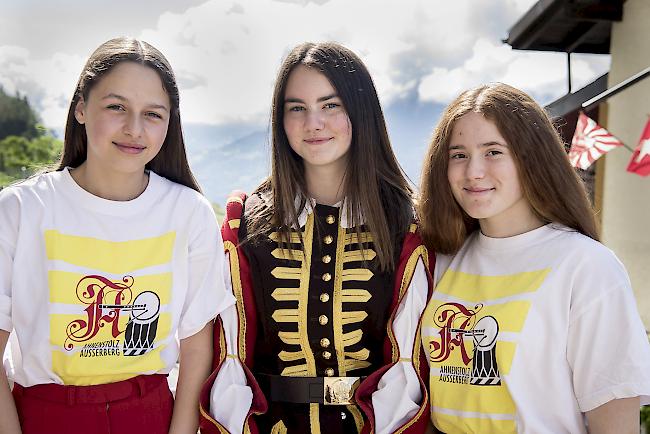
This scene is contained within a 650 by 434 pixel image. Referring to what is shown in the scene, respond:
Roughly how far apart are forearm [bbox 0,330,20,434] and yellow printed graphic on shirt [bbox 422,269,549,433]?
1217 millimetres

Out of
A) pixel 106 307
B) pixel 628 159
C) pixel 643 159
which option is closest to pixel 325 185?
pixel 106 307

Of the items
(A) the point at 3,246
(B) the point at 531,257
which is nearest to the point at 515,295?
(B) the point at 531,257

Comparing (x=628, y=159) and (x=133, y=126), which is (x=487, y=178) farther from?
(x=628, y=159)

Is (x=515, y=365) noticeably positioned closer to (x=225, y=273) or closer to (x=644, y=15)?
(x=225, y=273)

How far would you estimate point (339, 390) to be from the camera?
2268 mm

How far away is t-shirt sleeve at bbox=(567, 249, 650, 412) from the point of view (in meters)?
1.87

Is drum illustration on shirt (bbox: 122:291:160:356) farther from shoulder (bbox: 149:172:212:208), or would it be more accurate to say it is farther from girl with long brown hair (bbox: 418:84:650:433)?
girl with long brown hair (bbox: 418:84:650:433)

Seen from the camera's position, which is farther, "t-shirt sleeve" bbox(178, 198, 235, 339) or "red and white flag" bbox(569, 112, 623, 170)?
"red and white flag" bbox(569, 112, 623, 170)

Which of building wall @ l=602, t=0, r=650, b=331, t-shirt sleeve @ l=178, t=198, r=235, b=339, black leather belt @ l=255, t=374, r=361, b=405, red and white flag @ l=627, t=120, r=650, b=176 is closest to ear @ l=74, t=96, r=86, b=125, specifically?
t-shirt sleeve @ l=178, t=198, r=235, b=339

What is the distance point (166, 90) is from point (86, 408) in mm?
961

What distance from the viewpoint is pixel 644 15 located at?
573 cm

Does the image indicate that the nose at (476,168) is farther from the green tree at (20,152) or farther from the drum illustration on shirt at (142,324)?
the green tree at (20,152)

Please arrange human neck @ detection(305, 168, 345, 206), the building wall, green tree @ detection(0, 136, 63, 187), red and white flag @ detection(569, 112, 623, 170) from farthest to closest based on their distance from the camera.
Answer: green tree @ detection(0, 136, 63, 187), the building wall, red and white flag @ detection(569, 112, 623, 170), human neck @ detection(305, 168, 345, 206)

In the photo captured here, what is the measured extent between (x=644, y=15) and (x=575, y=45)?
4.17 ft
